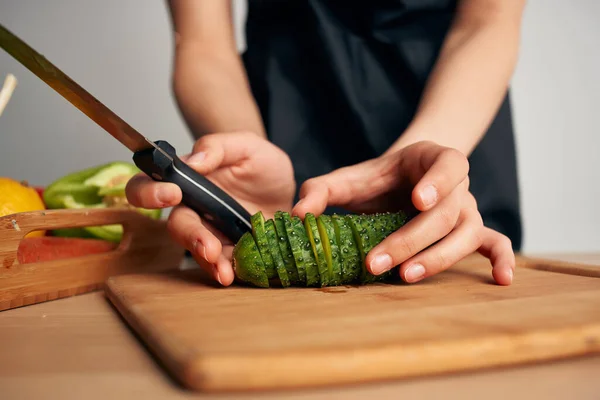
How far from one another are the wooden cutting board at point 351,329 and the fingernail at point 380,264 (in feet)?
0.16

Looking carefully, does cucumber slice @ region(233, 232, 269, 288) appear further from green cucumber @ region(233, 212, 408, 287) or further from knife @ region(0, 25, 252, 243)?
knife @ region(0, 25, 252, 243)

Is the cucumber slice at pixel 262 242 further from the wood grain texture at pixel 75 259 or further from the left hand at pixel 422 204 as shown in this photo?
the wood grain texture at pixel 75 259

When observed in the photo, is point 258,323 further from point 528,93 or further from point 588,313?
point 528,93

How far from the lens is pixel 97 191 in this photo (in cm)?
213

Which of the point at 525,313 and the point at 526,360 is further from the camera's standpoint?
the point at 525,313

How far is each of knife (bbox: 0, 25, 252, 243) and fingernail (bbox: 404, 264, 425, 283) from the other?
0.46m

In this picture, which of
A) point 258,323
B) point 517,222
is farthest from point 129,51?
point 258,323

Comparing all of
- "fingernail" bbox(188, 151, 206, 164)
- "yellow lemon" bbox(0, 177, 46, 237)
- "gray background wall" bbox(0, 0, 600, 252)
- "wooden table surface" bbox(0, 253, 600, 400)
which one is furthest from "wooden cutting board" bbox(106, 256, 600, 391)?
"gray background wall" bbox(0, 0, 600, 252)

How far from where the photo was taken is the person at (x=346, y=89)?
70.5 inches

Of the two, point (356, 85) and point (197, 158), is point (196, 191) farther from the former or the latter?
point (356, 85)

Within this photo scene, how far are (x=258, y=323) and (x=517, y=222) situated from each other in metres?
1.61

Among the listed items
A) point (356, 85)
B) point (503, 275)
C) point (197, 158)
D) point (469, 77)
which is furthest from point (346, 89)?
point (503, 275)

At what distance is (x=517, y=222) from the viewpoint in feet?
7.07

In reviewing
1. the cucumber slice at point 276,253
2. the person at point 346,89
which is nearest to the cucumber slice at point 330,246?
the cucumber slice at point 276,253
